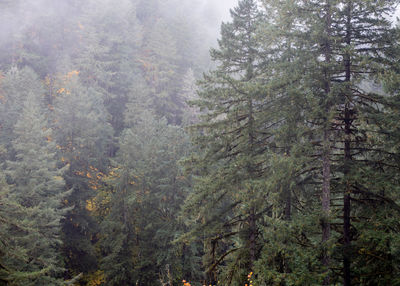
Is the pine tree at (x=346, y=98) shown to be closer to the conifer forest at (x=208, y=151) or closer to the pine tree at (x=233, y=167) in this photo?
the conifer forest at (x=208, y=151)

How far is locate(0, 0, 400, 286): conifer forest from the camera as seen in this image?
6.66m

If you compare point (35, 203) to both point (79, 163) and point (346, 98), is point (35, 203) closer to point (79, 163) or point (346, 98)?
point (79, 163)

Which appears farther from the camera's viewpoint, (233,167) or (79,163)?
(79,163)

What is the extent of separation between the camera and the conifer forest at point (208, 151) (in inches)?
262

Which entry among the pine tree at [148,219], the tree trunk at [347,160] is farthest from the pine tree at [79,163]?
the tree trunk at [347,160]

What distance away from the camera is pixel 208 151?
9.58 metres

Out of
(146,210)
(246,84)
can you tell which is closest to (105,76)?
(146,210)

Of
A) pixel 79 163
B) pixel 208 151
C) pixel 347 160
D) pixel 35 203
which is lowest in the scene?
pixel 35 203

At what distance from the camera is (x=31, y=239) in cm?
1423

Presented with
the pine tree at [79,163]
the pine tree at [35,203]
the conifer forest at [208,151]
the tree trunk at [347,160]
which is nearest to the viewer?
the conifer forest at [208,151]

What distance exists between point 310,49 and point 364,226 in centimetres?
493

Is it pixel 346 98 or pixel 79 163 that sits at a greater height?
pixel 79 163

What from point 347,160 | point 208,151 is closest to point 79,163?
point 208,151

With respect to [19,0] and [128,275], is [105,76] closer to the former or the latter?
[19,0]
